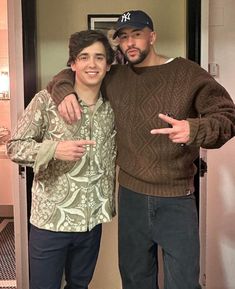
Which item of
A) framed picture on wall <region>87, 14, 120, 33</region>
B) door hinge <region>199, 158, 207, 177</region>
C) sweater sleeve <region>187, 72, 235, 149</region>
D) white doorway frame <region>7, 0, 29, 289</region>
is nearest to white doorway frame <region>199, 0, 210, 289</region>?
door hinge <region>199, 158, 207, 177</region>

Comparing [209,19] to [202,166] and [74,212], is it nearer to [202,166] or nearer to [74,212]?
[202,166]

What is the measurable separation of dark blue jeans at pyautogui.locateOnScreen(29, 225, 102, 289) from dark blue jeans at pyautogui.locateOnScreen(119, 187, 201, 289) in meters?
0.15

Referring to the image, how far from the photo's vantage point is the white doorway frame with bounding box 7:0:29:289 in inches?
75.9

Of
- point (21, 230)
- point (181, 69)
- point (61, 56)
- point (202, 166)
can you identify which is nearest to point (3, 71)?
point (61, 56)

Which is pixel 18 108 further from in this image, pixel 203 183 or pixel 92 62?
Answer: pixel 203 183

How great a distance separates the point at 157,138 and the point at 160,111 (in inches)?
4.0

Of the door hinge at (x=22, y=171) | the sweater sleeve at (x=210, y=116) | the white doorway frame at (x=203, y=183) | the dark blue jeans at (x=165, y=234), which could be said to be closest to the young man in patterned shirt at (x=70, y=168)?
the dark blue jeans at (x=165, y=234)

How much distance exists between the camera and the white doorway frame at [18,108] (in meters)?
1.93

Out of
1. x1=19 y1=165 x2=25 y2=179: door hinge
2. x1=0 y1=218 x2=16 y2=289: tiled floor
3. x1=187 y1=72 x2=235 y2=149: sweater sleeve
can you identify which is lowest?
x1=0 y1=218 x2=16 y2=289: tiled floor

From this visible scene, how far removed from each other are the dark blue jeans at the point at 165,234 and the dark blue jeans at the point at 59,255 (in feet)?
0.50

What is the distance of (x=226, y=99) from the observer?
143cm

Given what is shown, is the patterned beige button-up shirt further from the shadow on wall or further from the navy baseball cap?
the shadow on wall

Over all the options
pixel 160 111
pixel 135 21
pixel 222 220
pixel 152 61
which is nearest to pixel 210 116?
pixel 160 111

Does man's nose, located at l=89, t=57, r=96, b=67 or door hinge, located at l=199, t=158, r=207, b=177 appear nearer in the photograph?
man's nose, located at l=89, t=57, r=96, b=67
